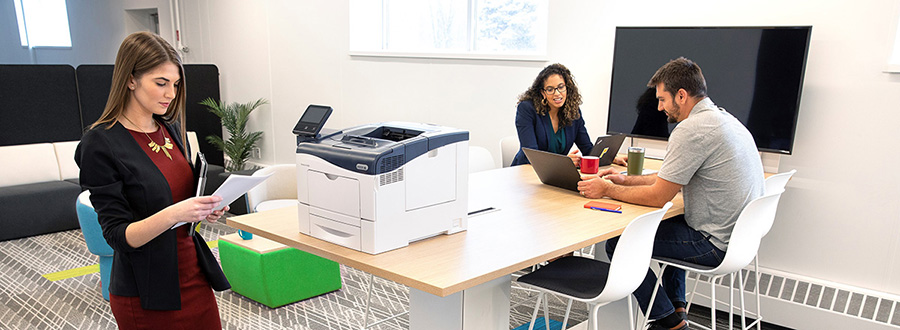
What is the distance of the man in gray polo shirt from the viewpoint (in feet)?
8.55

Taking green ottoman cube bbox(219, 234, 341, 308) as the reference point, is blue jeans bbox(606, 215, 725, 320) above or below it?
above

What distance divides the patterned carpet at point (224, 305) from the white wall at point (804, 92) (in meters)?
1.47

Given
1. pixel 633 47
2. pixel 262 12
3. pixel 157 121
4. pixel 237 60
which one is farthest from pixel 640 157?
pixel 237 60

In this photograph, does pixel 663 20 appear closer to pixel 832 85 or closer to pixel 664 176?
pixel 832 85

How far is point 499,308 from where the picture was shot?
88.0 inches

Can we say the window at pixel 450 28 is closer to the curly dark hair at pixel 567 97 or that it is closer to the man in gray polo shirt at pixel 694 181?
the curly dark hair at pixel 567 97

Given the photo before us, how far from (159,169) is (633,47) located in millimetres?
3132

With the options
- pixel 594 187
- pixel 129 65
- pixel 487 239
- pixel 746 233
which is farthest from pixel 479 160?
pixel 129 65

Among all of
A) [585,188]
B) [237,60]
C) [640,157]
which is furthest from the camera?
[237,60]

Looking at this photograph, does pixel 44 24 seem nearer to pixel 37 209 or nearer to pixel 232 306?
pixel 37 209

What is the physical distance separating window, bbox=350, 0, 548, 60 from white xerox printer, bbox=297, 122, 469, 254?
9.14 ft

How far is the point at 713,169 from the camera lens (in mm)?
2631

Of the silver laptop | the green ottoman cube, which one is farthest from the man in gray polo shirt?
the green ottoman cube

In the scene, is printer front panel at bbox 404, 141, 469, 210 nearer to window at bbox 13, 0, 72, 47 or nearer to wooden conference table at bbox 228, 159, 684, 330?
wooden conference table at bbox 228, 159, 684, 330
